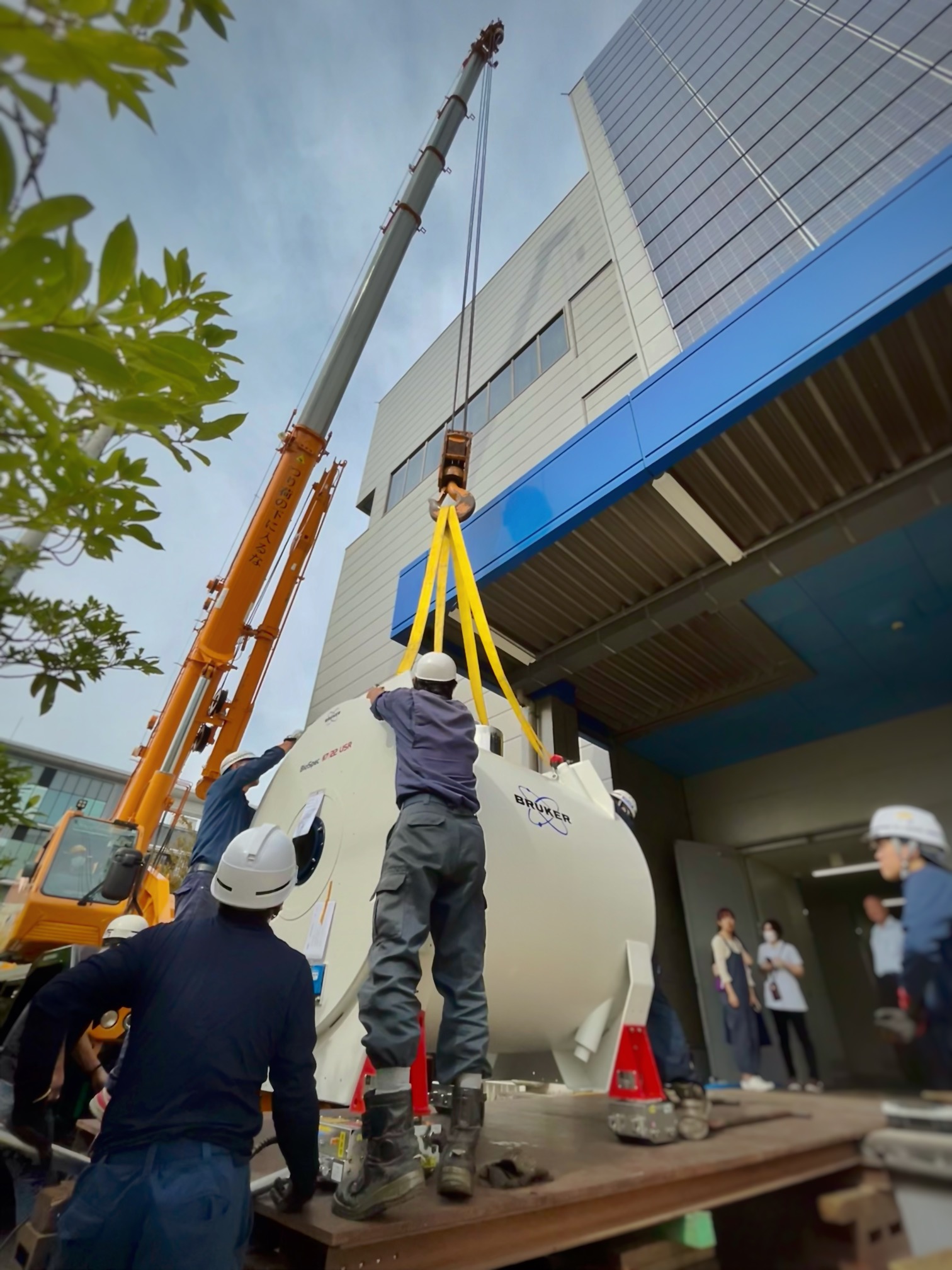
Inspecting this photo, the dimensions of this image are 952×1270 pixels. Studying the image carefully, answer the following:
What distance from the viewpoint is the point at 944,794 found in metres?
1.25

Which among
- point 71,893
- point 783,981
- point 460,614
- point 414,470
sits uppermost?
point 414,470

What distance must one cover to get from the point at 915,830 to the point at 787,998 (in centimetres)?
56

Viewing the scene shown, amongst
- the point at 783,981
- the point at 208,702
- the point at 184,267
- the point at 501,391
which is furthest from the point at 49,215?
the point at 501,391

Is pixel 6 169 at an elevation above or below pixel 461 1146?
above

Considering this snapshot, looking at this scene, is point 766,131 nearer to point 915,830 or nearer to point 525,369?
point 525,369

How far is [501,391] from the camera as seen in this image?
33.8 ft

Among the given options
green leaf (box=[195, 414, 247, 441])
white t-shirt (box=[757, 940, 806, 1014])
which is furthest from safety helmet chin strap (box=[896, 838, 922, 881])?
green leaf (box=[195, 414, 247, 441])

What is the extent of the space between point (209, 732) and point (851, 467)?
19.2 ft

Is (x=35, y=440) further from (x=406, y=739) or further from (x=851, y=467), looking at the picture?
(x=851, y=467)

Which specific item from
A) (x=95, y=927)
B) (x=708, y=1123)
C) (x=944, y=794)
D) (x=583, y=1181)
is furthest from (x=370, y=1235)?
(x=95, y=927)

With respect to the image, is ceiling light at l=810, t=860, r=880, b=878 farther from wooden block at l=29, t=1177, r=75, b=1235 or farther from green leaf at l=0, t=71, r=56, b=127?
wooden block at l=29, t=1177, r=75, b=1235

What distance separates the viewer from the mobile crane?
4879 millimetres

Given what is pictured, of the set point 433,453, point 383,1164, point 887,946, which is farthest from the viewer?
point 433,453

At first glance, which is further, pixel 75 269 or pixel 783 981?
pixel 783 981
